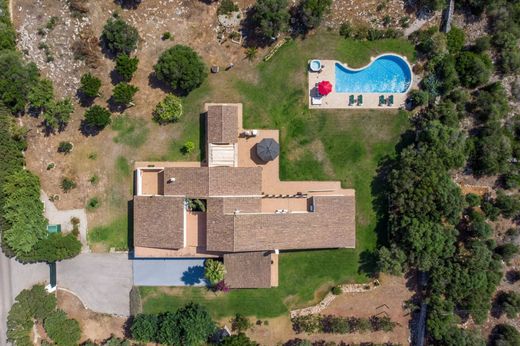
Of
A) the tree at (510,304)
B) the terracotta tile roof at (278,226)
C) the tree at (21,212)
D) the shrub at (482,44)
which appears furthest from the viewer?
the shrub at (482,44)

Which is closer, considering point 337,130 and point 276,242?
point 276,242

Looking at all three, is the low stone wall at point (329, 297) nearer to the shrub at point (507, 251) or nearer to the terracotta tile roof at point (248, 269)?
the terracotta tile roof at point (248, 269)

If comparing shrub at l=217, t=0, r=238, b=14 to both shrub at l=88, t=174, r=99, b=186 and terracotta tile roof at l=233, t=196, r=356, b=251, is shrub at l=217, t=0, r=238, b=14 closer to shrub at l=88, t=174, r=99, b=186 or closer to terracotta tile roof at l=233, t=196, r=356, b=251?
terracotta tile roof at l=233, t=196, r=356, b=251

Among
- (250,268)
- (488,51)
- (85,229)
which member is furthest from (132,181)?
(488,51)

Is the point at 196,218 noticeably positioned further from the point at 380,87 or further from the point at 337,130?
the point at 380,87

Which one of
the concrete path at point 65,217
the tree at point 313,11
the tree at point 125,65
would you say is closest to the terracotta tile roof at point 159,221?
the concrete path at point 65,217

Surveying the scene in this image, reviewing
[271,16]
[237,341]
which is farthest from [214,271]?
[271,16]

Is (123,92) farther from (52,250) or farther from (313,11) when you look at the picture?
(313,11)
